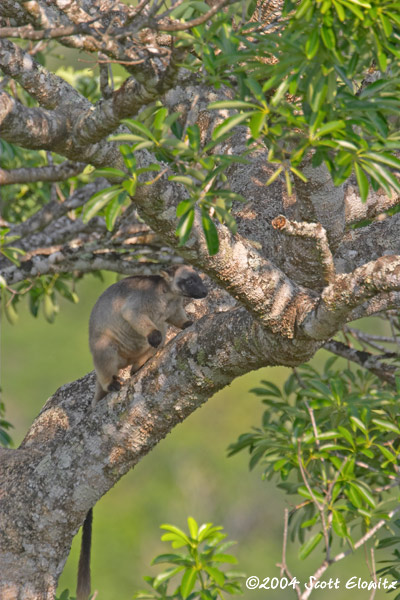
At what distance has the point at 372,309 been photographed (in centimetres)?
404

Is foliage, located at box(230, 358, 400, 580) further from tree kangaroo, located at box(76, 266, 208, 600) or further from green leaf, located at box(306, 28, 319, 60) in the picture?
green leaf, located at box(306, 28, 319, 60)

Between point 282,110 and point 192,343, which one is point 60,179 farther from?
point 282,110

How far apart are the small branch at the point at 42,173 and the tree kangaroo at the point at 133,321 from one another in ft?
4.01

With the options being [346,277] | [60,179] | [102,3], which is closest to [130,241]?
[60,179]

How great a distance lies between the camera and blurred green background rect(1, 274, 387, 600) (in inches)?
Answer: 503

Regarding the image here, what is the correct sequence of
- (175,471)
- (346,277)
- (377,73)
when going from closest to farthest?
(346,277)
(377,73)
(175,471)

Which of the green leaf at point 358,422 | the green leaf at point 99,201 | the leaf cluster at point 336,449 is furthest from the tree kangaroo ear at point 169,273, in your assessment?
the green leaf at point 99,201

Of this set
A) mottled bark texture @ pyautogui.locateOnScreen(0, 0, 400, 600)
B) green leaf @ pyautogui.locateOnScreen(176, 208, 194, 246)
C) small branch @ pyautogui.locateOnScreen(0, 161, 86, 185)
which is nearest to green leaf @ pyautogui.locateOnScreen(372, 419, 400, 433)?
mottled bark texture @ pyautogui.locateOnScreen(0, 0, 400, 600)

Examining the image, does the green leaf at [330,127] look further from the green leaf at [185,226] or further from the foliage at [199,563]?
the foliage at [199,563]

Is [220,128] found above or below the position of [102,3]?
below

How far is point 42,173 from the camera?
5934 mm

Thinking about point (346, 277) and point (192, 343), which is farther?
point (192, 343)

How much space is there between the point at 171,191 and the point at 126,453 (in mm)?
1536

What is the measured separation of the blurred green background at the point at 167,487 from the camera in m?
12.8
